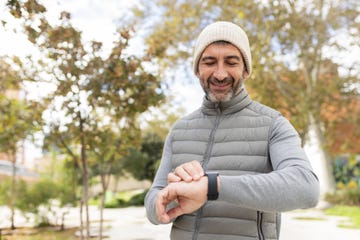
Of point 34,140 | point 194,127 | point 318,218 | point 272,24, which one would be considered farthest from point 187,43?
point 194,127

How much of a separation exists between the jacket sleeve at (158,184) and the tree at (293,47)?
896 cm

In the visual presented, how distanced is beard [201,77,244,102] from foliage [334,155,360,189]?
13691mm

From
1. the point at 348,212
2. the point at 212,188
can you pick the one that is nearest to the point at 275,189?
the point at 212,188

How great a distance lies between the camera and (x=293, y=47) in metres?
13.6

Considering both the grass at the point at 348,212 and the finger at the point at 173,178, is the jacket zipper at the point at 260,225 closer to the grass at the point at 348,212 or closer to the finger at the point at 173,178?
the finger at the point at 173,178

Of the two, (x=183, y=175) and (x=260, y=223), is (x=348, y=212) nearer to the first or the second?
(x=260, y=223)

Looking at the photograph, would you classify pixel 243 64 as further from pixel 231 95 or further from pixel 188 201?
pixel 188 201

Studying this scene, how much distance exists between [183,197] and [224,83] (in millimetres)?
503

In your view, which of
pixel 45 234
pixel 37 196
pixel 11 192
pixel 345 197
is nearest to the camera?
pixel 45 234

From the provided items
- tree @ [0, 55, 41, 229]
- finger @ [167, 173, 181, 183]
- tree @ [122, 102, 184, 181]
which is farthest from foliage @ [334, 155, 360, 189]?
finger @ [167, 173, 181, 183]

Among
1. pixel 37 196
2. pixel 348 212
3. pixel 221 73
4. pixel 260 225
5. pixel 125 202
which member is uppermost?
pixel 221 73

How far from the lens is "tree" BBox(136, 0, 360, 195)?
1175cm

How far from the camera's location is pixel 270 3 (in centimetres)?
1147

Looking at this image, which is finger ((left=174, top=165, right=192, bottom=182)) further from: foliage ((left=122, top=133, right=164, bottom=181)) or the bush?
foliage ((left=122, top=133, right=164, bottom=181))
